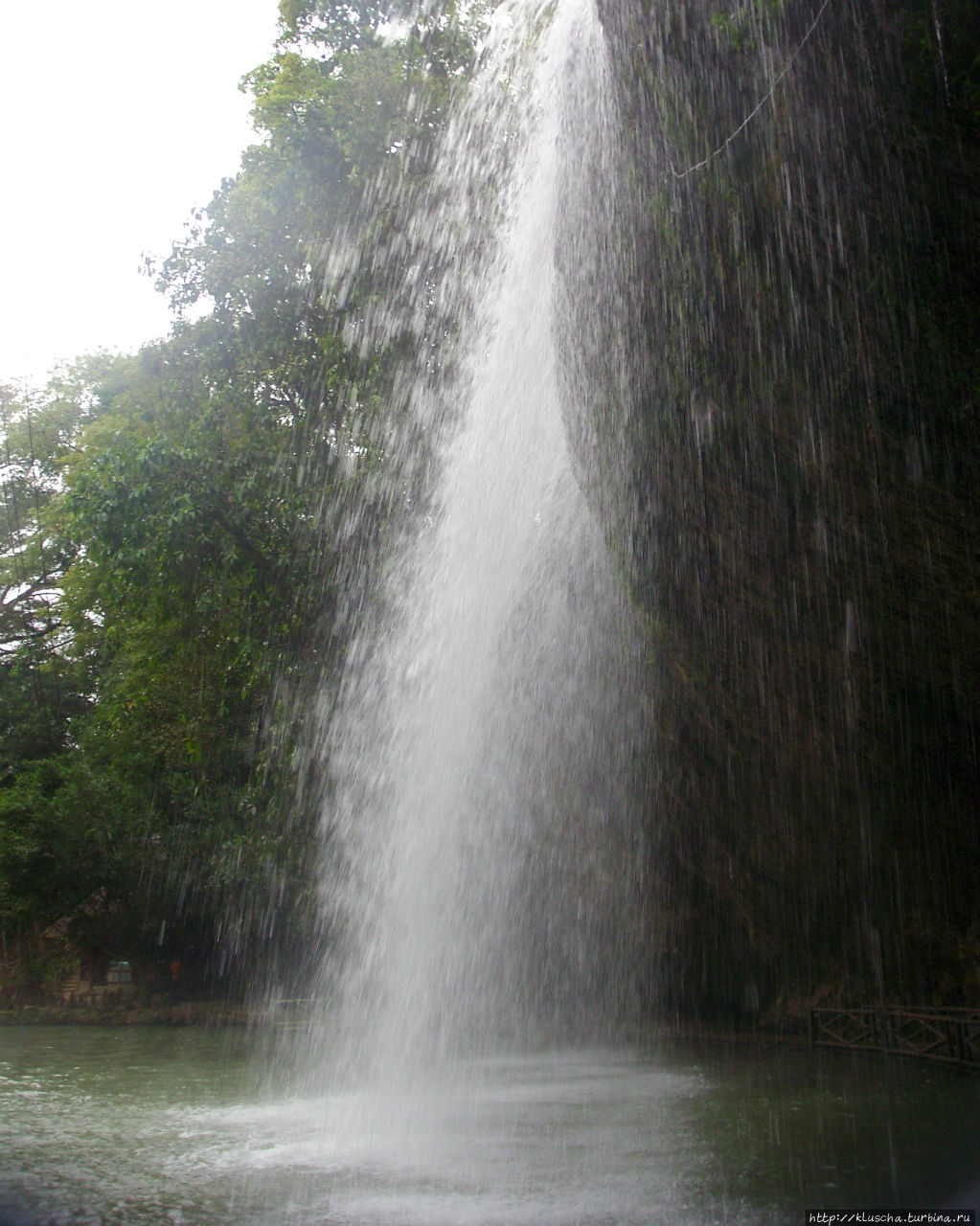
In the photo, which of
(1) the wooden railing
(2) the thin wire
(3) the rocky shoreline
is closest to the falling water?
(2) the thin wire

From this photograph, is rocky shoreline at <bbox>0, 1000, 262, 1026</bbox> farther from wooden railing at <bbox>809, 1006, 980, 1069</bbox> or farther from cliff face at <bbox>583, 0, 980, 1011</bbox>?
cliff face at <bbox>583, 0, 980, 1011</bbox>

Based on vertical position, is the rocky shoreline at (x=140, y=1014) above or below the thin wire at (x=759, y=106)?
below

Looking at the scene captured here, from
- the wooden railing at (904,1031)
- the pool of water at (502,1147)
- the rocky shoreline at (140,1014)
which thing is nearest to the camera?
the pool of water at (502,1147)

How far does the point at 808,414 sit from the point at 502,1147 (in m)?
4.55

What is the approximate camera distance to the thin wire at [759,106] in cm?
520

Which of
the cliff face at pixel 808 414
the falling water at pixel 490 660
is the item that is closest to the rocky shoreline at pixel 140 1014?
the falling water at pixel 490 660

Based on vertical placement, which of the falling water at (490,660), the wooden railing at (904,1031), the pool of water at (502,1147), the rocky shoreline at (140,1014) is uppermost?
the falling water at (490,660)

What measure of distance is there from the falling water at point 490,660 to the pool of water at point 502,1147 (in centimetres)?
158

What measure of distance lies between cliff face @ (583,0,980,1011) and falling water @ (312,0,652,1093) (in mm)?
1021

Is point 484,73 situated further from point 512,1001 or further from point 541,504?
point 512,1001

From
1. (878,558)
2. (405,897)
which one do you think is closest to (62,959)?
(405,897)

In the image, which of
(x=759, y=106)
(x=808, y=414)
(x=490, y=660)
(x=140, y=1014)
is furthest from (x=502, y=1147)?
(x=140, y=1014)

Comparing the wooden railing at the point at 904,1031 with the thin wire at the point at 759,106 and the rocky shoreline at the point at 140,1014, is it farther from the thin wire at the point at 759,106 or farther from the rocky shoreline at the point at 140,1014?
the rocky shoreline at the point at 140,1014

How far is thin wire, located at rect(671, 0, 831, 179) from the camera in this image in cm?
520
